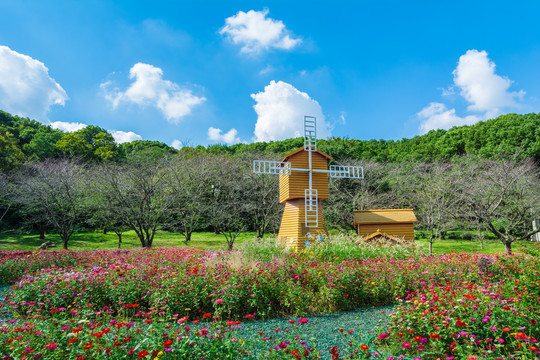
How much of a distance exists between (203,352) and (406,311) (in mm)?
2911

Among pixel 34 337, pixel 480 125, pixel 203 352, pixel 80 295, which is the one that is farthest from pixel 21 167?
pixel 480 125

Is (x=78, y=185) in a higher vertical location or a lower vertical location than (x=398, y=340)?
higher

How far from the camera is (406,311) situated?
4340mm

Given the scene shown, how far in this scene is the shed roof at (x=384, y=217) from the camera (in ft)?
48.6

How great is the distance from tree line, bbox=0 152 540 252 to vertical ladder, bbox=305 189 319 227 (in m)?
1.70

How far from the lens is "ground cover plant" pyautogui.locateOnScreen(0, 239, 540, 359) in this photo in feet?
9.80

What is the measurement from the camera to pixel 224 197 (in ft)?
72.7

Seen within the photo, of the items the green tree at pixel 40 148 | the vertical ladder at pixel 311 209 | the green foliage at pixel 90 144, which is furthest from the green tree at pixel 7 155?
the vertical ladder at pixel 311 209

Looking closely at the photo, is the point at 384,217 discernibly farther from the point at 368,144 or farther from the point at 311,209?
the point at 368,144

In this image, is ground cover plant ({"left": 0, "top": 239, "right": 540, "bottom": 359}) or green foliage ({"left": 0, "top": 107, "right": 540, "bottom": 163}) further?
green foliage ({"left": 0, "top": 107, "right": 540, "bottom": 163})

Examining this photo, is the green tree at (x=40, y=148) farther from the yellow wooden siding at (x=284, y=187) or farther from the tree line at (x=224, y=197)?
the yellow wooden siding at (x=284, y=187)

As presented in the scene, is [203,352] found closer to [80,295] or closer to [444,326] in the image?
[444,326]

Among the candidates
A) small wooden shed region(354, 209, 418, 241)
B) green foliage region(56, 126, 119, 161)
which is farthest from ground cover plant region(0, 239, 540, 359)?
green foliage region(56, 126, 119, 161)

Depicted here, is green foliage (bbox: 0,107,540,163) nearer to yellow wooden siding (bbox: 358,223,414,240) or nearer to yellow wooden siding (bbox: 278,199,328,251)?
yellow wooden siding (bbox: 358,223,414,240)
